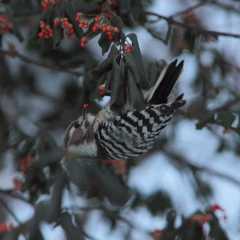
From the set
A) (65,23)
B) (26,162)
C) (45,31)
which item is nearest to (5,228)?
(26,162)

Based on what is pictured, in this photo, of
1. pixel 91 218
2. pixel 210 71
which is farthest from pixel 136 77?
pixel 91 218

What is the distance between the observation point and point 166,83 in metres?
2.71

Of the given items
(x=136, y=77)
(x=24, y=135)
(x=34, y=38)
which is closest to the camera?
(x=136, y=77)

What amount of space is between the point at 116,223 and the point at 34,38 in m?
1.93

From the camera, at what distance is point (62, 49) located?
13.6 feet

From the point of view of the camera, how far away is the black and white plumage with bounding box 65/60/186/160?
104 inches

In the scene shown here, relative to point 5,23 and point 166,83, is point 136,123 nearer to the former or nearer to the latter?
point 166,83

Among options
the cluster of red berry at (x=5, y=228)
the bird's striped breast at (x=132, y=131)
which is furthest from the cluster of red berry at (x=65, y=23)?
the cluster of red berry at (x=5, y=228)

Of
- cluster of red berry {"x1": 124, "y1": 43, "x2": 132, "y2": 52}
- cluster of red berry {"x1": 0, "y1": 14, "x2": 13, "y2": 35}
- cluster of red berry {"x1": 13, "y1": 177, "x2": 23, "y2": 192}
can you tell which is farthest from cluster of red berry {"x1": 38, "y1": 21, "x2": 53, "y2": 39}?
cluster of red berry {"x1": 13, "y1": 177, "x2": 23, "y2": 192}

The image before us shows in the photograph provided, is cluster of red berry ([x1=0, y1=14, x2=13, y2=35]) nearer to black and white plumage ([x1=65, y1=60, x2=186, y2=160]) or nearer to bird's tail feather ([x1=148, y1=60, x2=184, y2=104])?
black and white plumage ([x1=65, y1=60, x2=186, y2=160])

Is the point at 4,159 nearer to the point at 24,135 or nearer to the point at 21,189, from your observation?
the point at 24,135

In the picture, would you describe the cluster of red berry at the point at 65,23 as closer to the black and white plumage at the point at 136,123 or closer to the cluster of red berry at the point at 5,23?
the black and white plumage at the point at 136,123

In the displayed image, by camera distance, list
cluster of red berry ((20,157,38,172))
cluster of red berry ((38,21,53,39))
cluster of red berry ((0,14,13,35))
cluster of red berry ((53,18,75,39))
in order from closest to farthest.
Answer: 1. cluster of red berry ((53,18,75,39))
2. cluster of red berry ((38,21,53,39))
3. cluster of red berry ((0,14,13,35))
4. cluster of red berry ((20,157,38,172))

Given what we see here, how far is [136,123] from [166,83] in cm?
34
